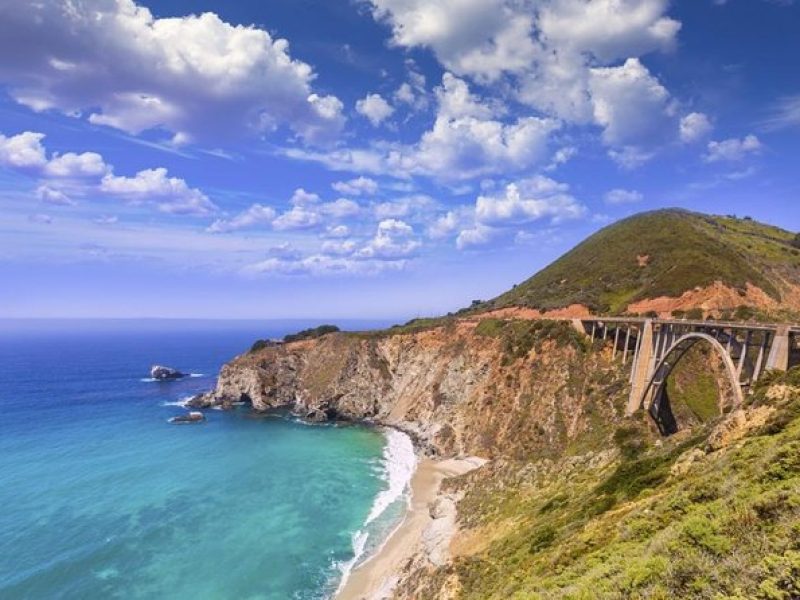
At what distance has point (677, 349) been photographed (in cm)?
5569

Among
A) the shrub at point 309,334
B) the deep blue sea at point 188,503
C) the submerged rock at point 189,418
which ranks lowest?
the deep blue sea at point 188,503

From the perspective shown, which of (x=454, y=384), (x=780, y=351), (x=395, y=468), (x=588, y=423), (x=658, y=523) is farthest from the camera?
(x=454, y=384)

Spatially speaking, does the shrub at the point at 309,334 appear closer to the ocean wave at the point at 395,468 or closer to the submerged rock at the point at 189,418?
the submerged rock at the point at 189,418

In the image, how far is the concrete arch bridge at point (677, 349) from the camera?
36031 mm

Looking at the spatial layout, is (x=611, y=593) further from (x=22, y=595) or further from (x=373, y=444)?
(x=373, y=444)

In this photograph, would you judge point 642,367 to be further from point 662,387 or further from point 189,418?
point 189,418

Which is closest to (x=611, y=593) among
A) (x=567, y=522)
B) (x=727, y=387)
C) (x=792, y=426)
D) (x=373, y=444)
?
(x=792, y=426)

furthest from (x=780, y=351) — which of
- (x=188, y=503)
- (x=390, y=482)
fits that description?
(x=188, y=503)

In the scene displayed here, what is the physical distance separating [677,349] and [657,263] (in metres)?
54.7

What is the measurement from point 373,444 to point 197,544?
37200 millimetres

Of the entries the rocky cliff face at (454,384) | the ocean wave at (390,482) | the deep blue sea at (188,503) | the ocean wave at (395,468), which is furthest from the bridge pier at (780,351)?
the ocean wave at (395,468)

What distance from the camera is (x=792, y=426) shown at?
2267 cm

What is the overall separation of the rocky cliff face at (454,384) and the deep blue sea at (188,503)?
7734 mm

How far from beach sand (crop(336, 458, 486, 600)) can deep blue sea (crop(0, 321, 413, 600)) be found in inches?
74.7
